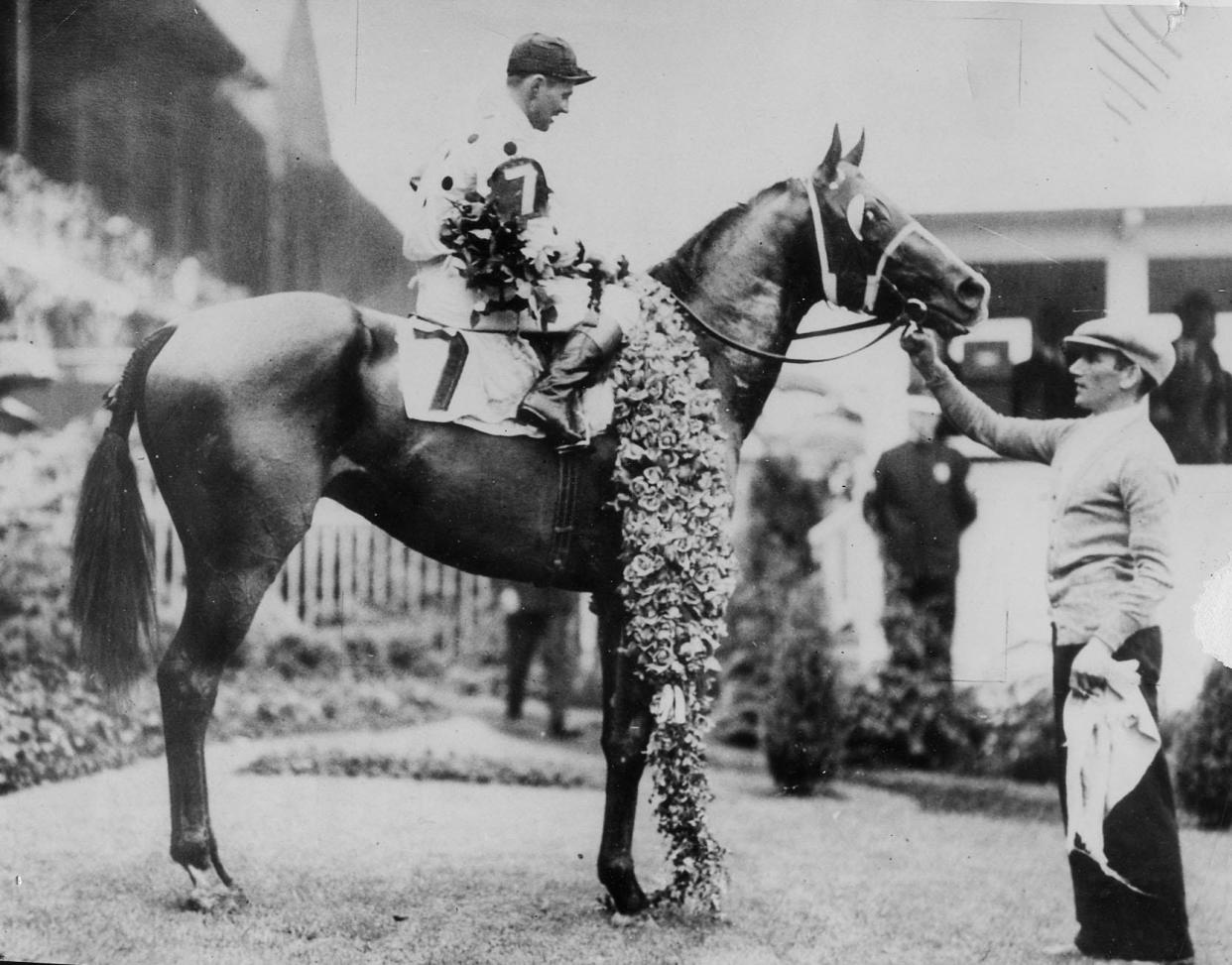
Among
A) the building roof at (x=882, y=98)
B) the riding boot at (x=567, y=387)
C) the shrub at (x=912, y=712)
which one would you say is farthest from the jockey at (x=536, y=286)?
the shrub at (x=912, y=712)

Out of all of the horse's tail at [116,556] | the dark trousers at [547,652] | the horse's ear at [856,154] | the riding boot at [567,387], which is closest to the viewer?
the riding boot at [567,387]

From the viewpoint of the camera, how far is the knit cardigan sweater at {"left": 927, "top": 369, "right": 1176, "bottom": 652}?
4.42 m

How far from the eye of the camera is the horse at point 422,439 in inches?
172

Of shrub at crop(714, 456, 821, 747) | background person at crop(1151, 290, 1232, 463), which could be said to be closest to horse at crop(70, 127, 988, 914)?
shrub at crop(714, 456, 821, 747)

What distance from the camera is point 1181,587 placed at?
4602 millimetres

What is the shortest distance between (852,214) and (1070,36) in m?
1.32

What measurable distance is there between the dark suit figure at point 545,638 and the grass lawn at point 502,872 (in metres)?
0.21

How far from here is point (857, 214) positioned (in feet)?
14.8

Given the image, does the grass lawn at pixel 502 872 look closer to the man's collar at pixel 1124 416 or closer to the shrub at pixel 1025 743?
the shrub at pixel 1025 743

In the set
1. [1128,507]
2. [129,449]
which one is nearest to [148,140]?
[129,449]

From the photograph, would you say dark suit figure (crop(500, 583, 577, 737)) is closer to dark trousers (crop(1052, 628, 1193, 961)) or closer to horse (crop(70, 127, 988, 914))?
horse (crop(70, 127, 988, 914))

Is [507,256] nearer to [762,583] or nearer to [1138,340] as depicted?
[762,583]

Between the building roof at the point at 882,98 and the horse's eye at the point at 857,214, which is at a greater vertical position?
the building roof at the point at 882,98

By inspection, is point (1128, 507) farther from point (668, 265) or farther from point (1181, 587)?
point (668, 265)
